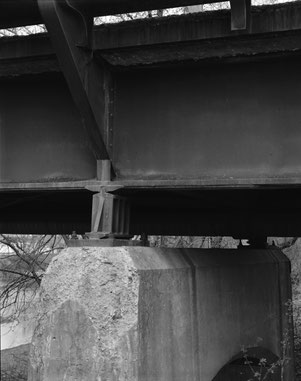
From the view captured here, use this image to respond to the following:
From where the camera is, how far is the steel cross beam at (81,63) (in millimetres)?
4527

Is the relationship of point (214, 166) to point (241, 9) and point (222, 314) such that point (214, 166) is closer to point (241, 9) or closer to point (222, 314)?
point (241, 9)

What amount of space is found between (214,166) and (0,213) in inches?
188

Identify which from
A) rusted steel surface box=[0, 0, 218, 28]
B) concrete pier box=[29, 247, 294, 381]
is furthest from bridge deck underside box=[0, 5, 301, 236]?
concrete pier box=[29, 247, 294, 381]

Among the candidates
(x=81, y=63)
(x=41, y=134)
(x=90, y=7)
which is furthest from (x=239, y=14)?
(x=41, y=134)

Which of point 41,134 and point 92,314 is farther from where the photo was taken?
point 41,134

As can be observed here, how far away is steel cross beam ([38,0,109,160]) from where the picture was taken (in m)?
4.53

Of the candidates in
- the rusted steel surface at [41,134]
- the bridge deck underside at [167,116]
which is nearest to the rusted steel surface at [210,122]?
the bridge deck underside at [167,116]

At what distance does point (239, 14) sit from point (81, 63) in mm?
1452

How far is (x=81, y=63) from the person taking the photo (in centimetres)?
496

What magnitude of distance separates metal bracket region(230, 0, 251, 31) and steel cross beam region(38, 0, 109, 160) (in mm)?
1281

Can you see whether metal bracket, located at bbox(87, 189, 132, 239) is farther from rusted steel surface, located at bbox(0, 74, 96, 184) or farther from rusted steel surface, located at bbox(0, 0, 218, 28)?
rusted steel surface, located at bbox(0, 0, 218, 28)

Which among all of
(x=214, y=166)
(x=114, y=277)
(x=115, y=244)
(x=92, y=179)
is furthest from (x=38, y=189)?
(x=214, y=166)

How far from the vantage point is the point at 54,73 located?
5.72 m

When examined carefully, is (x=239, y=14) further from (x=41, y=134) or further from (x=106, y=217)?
(x=41, y=134)
